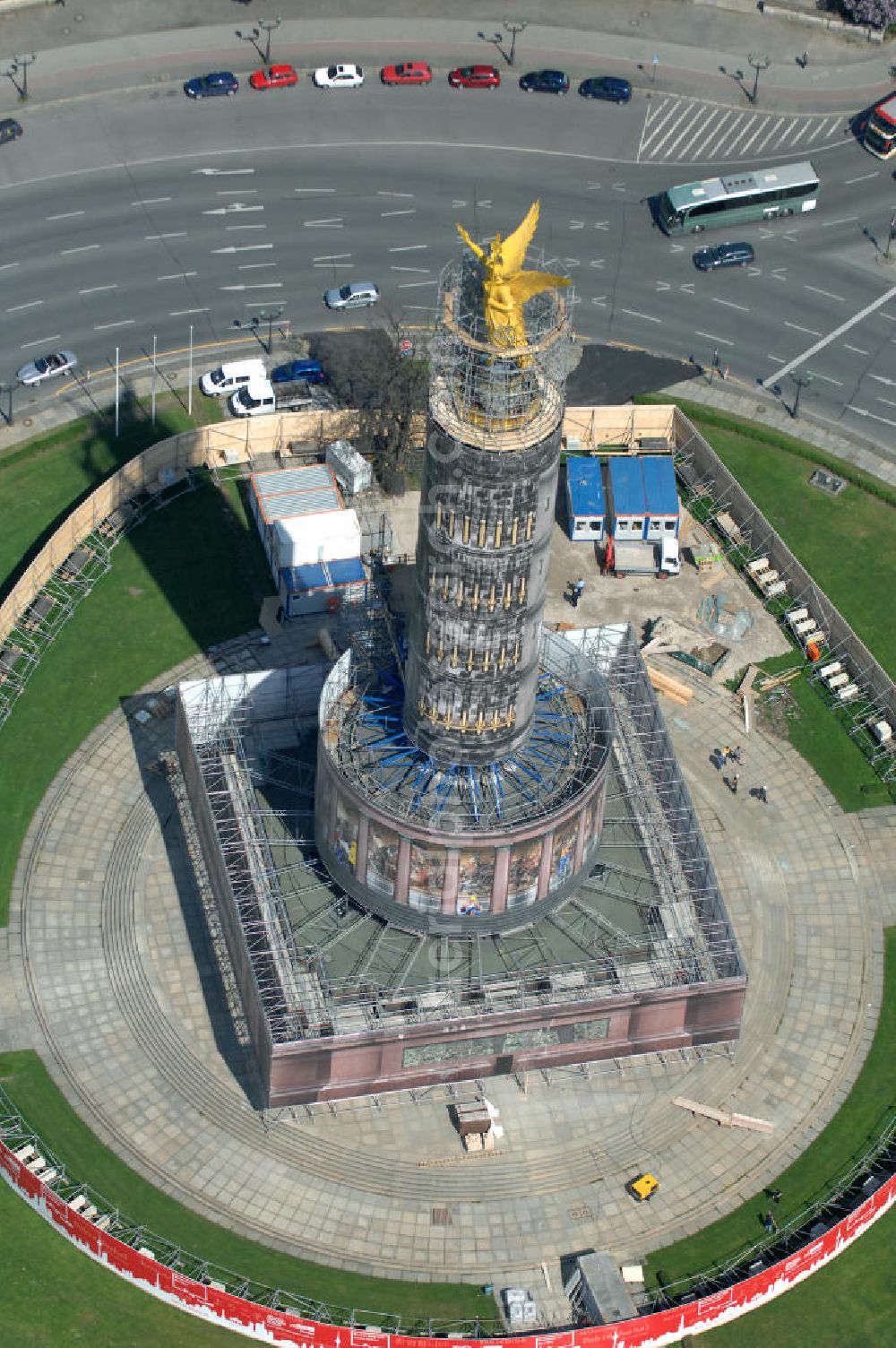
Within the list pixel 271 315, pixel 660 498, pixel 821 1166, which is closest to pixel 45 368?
pixel 271 315

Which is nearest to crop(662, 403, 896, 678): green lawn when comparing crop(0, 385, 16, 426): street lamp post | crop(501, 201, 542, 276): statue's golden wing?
crop(0, 385, 16, 426): street lamp post

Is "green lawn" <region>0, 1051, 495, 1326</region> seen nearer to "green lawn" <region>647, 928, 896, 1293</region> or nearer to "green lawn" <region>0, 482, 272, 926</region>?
"green lawn" <region>647, 928, 896, 1293</region>

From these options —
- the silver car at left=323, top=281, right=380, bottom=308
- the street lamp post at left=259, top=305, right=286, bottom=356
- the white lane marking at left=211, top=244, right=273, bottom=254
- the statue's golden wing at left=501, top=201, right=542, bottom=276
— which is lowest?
the statue's golden wing at left=501, top=201, right=542, bottom=276

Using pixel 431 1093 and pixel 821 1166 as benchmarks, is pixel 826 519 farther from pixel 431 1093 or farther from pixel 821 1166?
pixel 431 1093

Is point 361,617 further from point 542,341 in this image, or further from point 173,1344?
point 173,1344

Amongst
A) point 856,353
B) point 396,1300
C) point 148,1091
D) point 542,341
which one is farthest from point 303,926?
point 856,353

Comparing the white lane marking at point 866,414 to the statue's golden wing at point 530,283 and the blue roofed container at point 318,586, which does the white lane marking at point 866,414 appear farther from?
the statue's golden wing at point 530,283
